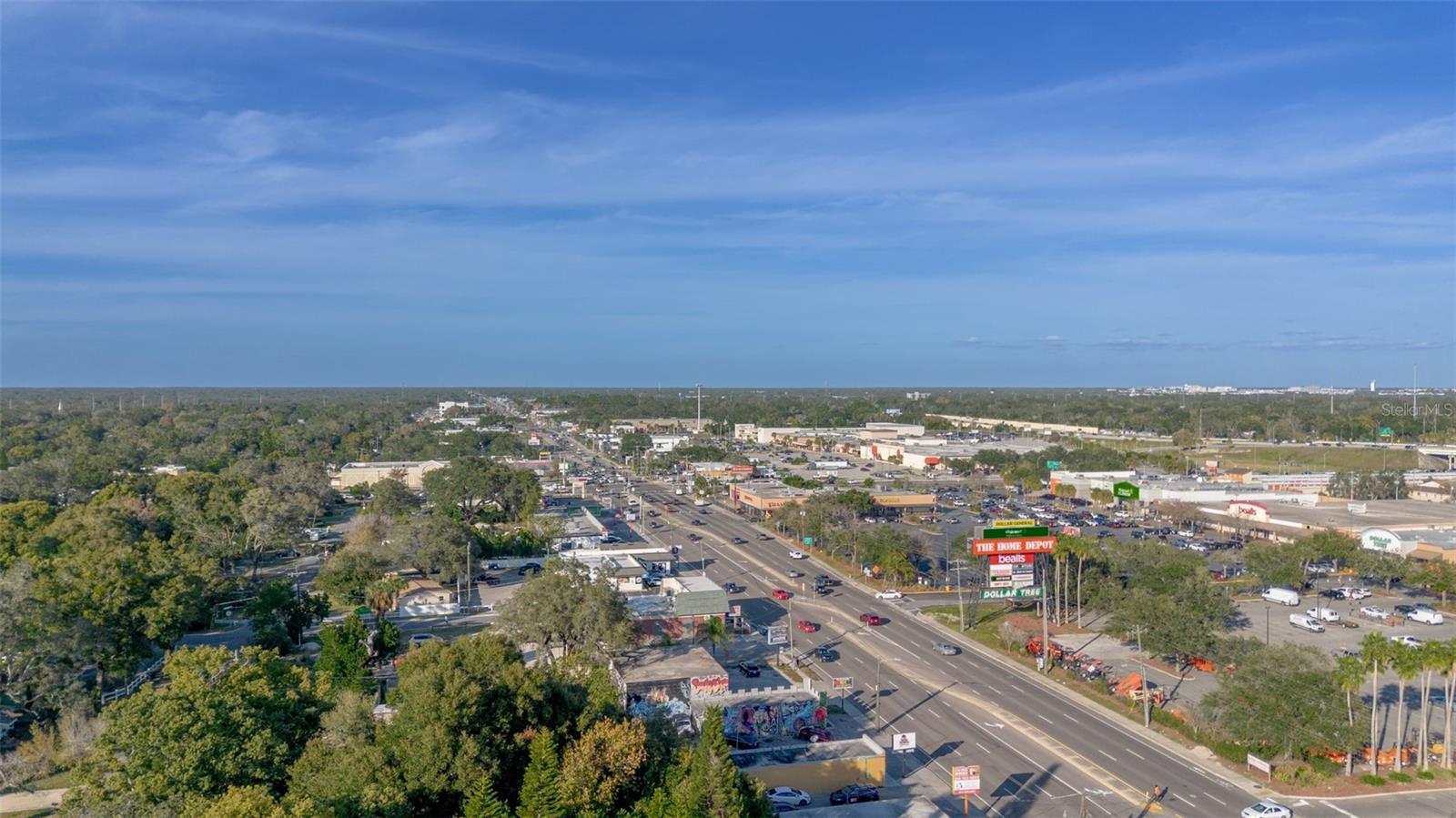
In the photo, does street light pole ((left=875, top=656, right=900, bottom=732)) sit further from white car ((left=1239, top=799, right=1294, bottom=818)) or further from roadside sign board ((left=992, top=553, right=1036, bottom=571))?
white car ((left=1239, top=799, right=1294, bottom=818))

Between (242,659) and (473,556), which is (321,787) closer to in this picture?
(242,659)

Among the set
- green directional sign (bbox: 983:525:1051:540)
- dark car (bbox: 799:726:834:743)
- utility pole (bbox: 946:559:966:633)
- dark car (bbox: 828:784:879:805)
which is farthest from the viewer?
utility pole (bbox: 946:559:966:633)

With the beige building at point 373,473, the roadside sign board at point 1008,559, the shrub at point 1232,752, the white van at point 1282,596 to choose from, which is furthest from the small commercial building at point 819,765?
the beige building at point 373,473

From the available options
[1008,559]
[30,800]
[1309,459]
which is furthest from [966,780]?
[1309,459]

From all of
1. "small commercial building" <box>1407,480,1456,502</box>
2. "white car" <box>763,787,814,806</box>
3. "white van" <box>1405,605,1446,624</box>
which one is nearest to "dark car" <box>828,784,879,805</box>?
"white car" <box>763,787,814,806</box>

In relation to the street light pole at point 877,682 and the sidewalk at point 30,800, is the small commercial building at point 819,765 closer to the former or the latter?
the street light pole at point 877,682

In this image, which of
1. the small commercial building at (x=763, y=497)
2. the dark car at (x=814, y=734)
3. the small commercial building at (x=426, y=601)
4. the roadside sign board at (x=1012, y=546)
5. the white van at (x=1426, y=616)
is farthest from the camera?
the small commercial building at (x=763, y=497)
